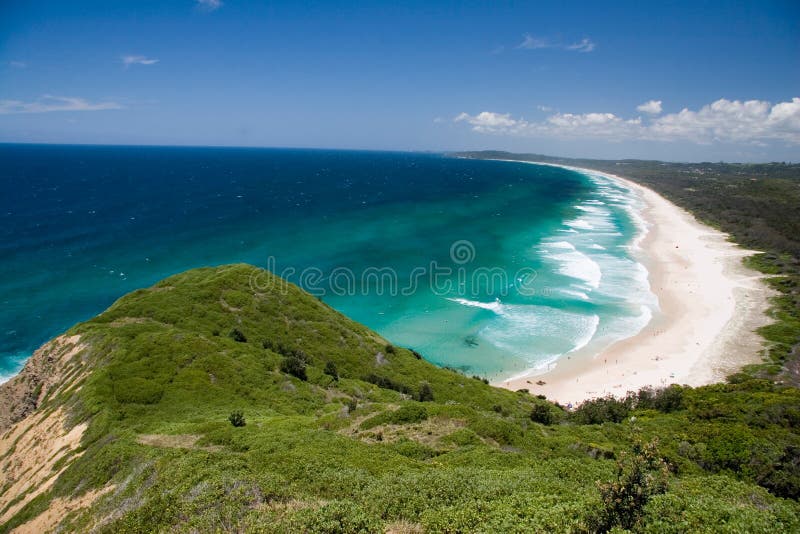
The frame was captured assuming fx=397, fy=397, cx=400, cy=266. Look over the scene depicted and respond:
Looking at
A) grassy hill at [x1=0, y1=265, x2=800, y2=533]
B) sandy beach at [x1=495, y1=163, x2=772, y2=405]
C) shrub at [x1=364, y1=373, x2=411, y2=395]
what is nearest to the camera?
grassy hill at [x1=0, y1=265, x2=800, y2=533]

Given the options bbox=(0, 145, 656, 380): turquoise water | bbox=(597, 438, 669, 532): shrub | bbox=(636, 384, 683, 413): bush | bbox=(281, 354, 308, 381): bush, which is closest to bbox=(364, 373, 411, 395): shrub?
bbox=(281, 354, 308, 381): bush

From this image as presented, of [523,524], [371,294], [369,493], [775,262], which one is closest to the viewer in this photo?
[523,524]

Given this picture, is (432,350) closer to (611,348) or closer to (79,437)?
(611,348)

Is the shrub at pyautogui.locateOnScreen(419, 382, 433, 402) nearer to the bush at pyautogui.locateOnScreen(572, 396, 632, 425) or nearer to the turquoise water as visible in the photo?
the bush at pyautogui.locateOnScreen(572, 396, 632, 425)

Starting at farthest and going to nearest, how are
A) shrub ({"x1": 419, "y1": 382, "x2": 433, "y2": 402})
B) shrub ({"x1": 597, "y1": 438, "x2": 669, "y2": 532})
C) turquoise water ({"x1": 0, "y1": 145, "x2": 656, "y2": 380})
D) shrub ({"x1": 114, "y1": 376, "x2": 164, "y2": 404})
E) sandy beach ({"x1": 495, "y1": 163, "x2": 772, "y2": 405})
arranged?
turquoise water ({"x1": 0, "y1": 145, "x2": 656, "y2": 380}) < sandy beach ({"x1": 495, "y1": 163, "x2": 772, "y2": 405}) < shrub ({"x1": 419, "y1": 382, "x2": 433, "y2": 402}) < shrub ({"x1": 114, "y1": 376, "x2": 164, "y2": 404}) < shrub ({"x1": 597, "y1": 438, "x2": 669, "y2": 532})

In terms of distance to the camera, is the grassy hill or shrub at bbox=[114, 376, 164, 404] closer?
the grassy hill

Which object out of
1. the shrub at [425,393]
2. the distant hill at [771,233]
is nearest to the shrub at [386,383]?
the shrub at [425,393]

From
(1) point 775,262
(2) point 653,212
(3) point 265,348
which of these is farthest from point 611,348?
(2) point 653,212

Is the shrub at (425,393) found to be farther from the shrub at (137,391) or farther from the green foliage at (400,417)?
the shrub at (137,391)
